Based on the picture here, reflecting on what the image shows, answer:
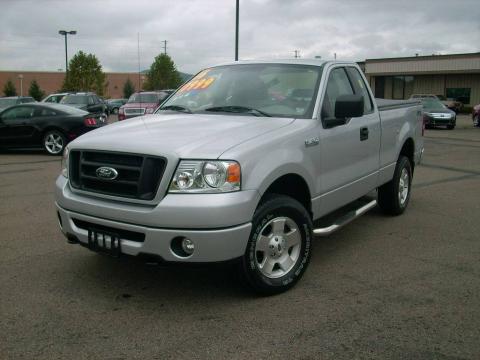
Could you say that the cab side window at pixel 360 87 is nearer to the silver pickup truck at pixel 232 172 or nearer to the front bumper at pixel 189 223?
the silver pickup truck at pixel 232 172

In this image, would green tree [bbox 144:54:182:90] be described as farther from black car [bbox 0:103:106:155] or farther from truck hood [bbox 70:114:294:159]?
truck hood [bbox 70:114:294:159]

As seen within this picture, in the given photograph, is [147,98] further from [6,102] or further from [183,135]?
[183,135]

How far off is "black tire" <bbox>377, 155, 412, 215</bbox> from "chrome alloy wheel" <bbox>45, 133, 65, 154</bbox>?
937 cm

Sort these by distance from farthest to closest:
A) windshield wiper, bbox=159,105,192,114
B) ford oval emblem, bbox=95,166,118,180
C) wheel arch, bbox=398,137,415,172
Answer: wheel arch, bbox=398,137,415,172, windshield wiper, bbox=159,105,192,114, ford oval emblem, bbox=95,166,118,180

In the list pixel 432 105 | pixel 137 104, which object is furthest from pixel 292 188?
pixel 432 105

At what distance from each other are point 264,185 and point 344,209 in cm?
253

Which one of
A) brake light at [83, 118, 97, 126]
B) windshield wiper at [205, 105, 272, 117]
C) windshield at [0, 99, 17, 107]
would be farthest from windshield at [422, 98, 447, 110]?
windshield wiper at [205, 105, 272, 117]

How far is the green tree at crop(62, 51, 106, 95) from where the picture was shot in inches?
2228

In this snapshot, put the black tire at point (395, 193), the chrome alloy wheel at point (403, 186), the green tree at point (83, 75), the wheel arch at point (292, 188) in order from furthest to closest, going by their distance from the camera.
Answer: the green tree at point (83, 75) < the chrome alloy wheel at point (403, 186) < the black tire at point (395, 193) < the wheel arch at point (292, 188)

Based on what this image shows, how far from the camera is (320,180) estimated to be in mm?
4504

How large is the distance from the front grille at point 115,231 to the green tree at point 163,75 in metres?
43.2

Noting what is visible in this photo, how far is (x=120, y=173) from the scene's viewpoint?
12.2 ft

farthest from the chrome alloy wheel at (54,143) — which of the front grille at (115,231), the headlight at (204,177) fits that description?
the headlight at (204,177)

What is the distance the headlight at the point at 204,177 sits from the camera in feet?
11.5
